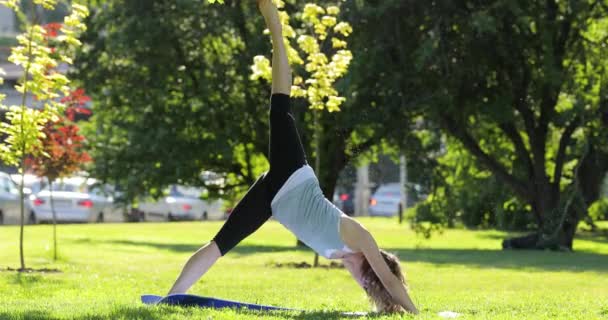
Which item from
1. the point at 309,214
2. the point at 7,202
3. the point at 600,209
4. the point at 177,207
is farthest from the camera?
the point at 177,207

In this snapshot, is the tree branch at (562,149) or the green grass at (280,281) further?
the tree branch at (562,149)

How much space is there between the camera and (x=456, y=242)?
3559cm

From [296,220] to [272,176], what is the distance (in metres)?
0.45

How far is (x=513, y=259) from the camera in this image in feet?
81.2

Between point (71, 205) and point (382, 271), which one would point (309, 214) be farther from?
point (71, 205)

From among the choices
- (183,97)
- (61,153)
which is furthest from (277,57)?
(183,97)

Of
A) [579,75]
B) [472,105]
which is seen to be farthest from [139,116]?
[579,75]

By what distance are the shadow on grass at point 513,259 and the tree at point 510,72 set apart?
59.3 inches

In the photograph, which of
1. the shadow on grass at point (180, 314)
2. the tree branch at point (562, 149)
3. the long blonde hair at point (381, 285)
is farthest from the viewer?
the tree branch at point (562, 149)

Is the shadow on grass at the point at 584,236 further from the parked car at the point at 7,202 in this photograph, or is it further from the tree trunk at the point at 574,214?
the parked car at the point at 7,202

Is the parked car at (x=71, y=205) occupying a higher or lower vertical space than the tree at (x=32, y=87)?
lower

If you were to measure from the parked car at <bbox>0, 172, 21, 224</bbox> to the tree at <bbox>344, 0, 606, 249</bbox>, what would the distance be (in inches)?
724

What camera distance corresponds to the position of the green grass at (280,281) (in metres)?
10.1

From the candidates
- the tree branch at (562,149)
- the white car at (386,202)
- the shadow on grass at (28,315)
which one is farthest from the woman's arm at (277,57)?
the white car at (386,202)
